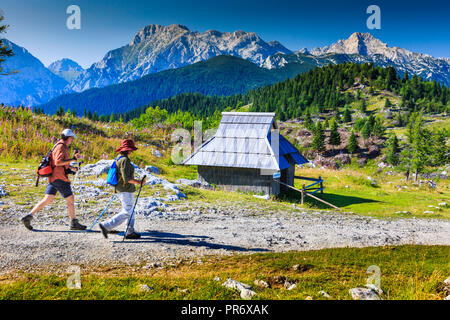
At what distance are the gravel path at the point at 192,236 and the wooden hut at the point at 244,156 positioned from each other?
215 inches

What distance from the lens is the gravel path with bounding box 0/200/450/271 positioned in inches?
252

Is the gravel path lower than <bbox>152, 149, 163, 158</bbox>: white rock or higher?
lower

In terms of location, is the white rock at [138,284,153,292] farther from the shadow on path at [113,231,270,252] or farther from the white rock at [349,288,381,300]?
the white rock at [349,288,381,300]

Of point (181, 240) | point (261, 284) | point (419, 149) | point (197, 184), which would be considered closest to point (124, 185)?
point (181, 240)

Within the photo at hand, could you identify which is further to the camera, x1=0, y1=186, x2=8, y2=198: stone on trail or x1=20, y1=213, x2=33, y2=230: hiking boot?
x1=0, y1=186, x2=8, y2=198: stone on trail

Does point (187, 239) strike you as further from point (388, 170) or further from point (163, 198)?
point (388, 170)

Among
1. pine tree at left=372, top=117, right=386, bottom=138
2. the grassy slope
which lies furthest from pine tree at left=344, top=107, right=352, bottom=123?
the grassy slope

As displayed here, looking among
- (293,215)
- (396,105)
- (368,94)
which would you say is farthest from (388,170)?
(293,215)

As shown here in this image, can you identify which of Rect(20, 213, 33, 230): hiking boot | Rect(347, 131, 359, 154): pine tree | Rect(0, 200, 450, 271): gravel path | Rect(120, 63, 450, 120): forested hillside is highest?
Rect(120, 63, 450, 120): forested hillside

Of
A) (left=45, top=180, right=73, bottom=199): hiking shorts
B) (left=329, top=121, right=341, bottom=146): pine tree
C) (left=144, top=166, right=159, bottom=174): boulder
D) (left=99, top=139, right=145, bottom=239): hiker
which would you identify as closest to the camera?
(left=99, top=139, right=145, bottom=239): hiker

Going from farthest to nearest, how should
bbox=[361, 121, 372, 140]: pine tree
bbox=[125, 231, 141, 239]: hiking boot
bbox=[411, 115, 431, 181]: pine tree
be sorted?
bbox=[361, 121, 372, 140]: pine tree < bbox=[411, 115, 431, 181]: pine tree < bbox=[125, 231, 141, 239]: hiking boot

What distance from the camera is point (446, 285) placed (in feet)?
18.0

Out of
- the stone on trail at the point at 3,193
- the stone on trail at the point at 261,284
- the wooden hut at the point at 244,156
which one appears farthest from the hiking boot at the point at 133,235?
the wooden hut at the point at 244,156

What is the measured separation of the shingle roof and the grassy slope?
412 inches
